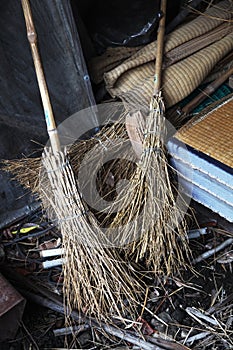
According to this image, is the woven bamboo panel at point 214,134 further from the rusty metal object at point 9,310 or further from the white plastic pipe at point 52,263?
the rusty metal object at point 9,310

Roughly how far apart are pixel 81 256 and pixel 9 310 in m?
0.44

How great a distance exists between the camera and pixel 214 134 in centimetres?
271

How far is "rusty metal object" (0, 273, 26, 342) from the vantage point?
248 cm

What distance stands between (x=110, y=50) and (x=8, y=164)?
0.98 metres

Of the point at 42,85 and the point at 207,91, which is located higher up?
the point at 42,85

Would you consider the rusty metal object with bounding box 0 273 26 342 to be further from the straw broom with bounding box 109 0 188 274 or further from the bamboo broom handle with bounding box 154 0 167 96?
the bamboo broom handle with bounding box 154 0 167 96

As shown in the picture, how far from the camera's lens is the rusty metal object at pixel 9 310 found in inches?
97.6

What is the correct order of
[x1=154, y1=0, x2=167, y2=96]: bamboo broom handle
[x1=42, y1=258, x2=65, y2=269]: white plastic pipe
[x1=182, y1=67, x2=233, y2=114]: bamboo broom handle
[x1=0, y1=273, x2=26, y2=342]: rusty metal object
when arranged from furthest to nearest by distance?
[x1=182, y1=67, x2=233, y2=114]: bamboo broom handle, [x1=154, y1=0, x2=167, y2=96]: bamboo broom handle, [x1=42, y1=258, x2=65, y2=269]: white plastic pipe, [x1=0, y1=273, x2=26, y2=342]: rusty metal object

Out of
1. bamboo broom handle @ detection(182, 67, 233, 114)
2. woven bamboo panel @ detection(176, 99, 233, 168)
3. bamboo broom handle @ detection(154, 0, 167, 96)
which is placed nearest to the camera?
woven bamboo panel @ detection(176, 99, 233, 168)

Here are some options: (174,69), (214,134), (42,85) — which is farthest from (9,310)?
(174,69)

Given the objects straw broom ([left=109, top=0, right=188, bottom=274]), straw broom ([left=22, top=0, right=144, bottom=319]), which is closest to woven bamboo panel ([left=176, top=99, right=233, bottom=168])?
straw broom ([left=109, top=0, right=188, bottom=274])

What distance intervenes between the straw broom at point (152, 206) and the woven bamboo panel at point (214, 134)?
16 centimetres

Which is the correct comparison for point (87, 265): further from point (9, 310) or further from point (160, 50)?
point (160, 50)

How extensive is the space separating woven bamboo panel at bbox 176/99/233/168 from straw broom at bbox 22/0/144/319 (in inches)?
26.0
